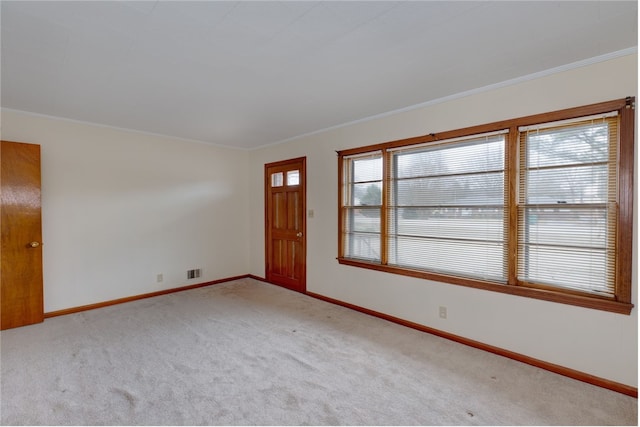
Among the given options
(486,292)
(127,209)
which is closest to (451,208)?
(486,292)

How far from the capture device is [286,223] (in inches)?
197

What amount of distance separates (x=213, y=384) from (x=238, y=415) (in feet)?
1.46

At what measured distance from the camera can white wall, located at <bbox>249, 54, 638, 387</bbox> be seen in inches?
88.4

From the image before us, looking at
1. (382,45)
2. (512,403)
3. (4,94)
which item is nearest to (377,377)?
(512,403)

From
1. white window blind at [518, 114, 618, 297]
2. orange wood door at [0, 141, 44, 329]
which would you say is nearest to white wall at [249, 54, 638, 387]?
white window blind at [518, 114, 618, 297]

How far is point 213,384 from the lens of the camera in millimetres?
2289

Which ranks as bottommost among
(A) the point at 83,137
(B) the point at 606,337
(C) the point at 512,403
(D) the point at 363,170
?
(C) the point at 512,403

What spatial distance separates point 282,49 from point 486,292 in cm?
275

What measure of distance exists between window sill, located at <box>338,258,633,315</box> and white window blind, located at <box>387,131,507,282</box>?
8 centimetres

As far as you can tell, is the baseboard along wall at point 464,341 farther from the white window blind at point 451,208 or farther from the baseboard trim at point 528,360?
the white window blind at point 451,208

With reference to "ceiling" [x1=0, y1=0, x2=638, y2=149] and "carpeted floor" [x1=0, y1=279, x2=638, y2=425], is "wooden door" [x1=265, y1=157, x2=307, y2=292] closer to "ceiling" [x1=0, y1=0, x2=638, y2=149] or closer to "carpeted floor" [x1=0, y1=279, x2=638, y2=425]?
"carpeted floor" [x1=0, y1=279, x2=638, y2=425]

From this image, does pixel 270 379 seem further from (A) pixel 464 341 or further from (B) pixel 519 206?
(B) pixel 519 206

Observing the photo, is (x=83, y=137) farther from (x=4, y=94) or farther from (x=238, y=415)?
(x=238, y=415)

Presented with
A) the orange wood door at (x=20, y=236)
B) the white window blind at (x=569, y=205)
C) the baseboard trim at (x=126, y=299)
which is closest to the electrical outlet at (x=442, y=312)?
the white window blind at (x=569, y=205)
